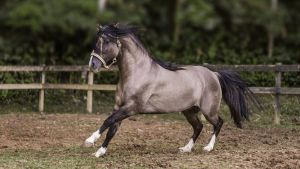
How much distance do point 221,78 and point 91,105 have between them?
18.2ft

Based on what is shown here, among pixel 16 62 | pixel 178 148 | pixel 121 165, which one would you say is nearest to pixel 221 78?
pixel 178 148

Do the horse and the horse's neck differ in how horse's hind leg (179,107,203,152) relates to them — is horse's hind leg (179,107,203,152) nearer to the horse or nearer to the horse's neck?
the horse

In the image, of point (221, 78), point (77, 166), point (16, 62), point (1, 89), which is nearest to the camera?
point (77, 166)

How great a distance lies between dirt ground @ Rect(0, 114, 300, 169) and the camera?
8.27 meters

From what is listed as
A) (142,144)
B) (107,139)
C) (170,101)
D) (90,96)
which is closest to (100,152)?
(107,139)

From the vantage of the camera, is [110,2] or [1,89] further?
[110,2]

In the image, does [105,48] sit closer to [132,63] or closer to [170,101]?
[132,63]

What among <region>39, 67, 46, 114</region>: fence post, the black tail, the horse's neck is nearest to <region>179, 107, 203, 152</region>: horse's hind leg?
the black tail

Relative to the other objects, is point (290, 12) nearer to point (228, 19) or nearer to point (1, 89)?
point (228, 19)

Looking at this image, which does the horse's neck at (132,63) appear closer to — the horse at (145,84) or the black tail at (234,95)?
the horse at (145,84)

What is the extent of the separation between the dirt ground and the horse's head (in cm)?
128

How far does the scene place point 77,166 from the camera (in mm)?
8039

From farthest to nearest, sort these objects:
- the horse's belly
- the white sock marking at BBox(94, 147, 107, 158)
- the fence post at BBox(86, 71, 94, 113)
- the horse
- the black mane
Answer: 1. the fence post at BBox(86, 71, 94, 113)
2. the horse's belly
3. the black mane
4. the horse
5. the white sock marking at BBox(94, 147, 107, 158)

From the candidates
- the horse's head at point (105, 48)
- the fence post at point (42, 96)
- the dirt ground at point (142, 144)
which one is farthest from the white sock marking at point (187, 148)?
the fence post at point (42, 96)
